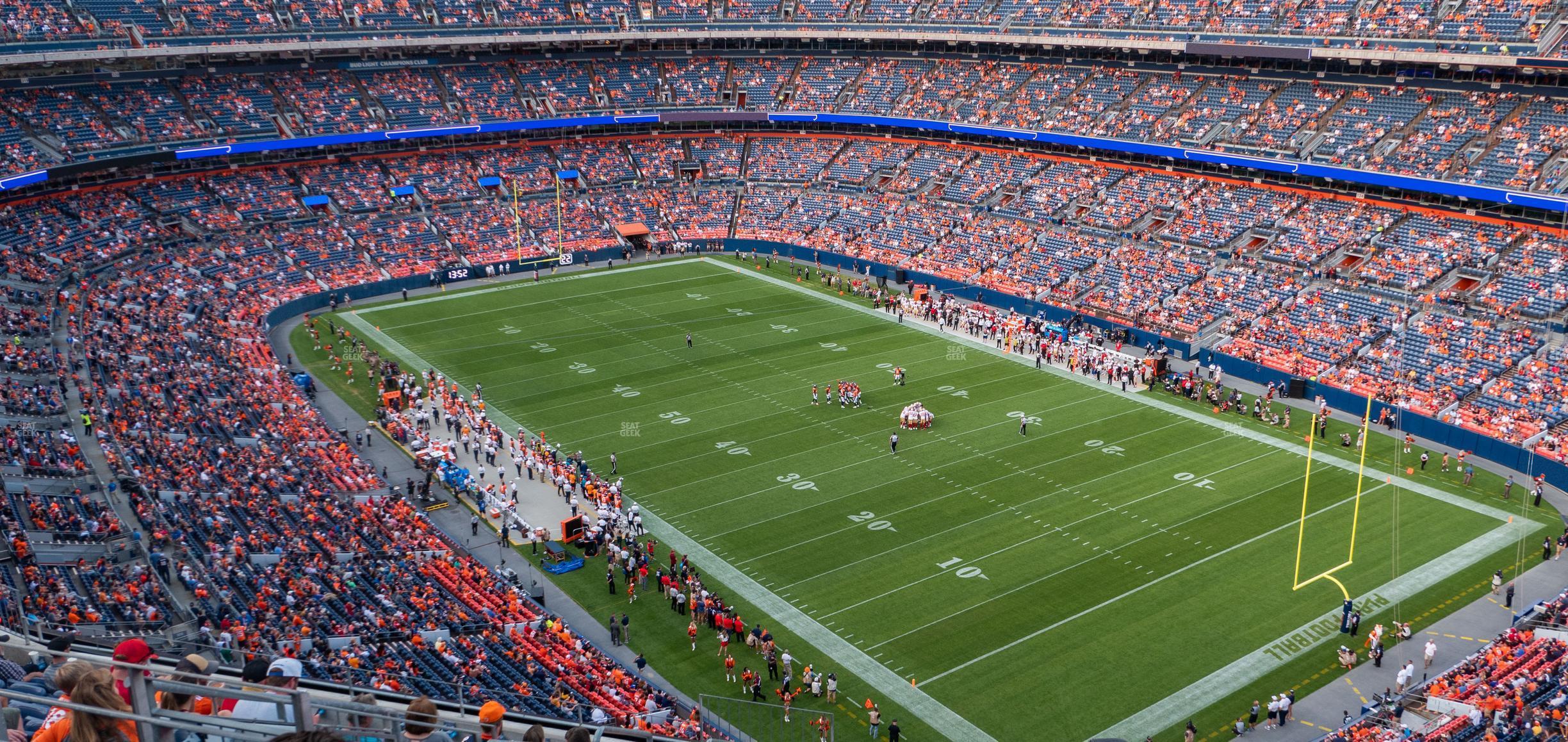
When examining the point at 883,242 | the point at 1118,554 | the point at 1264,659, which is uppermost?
the point at 883,242

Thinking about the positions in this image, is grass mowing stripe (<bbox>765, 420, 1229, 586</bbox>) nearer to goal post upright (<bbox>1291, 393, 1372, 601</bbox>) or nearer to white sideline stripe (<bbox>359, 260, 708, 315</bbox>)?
goal post upright (<bbox>1291, 393, 1372, 601</bbox>)

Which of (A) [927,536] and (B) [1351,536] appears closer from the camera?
(B) [1351,536]

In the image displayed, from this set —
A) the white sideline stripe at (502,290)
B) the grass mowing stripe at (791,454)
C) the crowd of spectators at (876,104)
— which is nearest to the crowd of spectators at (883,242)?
the crowd of spectators at (876,104)

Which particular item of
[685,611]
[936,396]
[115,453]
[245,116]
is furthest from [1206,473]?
[245,116]

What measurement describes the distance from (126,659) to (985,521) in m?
27.6

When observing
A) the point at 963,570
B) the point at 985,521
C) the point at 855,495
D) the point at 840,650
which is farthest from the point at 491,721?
the point at 855,495

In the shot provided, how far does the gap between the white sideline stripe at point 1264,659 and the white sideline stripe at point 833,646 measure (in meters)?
2.93

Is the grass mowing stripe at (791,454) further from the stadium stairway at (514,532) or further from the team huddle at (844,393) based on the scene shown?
the stadium stairway at (514,532)

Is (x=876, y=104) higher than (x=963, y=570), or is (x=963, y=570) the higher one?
(x=876, y=104)

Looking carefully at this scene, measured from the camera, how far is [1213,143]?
57062 mm

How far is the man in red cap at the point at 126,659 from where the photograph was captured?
692 centimetres

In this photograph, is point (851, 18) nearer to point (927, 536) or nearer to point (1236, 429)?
point (1236, 429)

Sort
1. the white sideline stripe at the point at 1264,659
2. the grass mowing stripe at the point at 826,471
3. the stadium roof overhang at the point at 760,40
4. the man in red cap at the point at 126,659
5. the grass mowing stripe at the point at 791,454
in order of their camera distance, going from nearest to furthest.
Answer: the man in red cap at the point at 126,659
the white sideline stripe at the point at 1264,659
the grass mowing stripe at the point at 826,471
the grass mowing stripe at the point at 791,454
the stadium roof overhang at the point at 760,40

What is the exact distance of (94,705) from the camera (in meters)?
6.11
